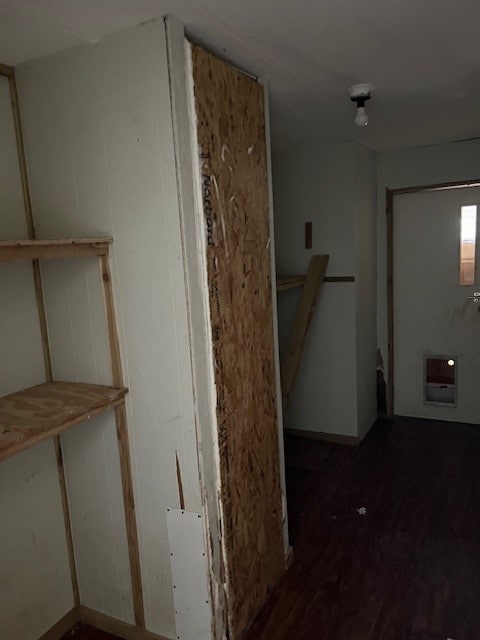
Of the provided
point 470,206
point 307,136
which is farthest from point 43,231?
point 470,206

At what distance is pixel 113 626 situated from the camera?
195cm

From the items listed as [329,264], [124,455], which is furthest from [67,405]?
[329,264]

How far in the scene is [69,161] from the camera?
Answer: 169 cm

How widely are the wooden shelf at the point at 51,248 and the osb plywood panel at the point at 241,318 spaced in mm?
384

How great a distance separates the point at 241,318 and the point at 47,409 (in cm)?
77

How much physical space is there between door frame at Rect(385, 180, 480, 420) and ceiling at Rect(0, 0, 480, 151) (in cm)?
110

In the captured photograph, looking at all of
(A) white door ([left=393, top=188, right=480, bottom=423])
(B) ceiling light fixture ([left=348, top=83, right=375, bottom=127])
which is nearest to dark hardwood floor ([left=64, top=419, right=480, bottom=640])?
(A) white door ([left=393, top=188, right=480, bottom=423])

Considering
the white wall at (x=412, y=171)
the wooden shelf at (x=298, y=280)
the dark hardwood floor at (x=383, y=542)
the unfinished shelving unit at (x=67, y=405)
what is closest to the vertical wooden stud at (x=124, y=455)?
the unfinished shelving unit at (x=67, y=405)

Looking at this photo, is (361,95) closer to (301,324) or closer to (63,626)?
(301,324)

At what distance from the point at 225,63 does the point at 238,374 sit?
3.79ft

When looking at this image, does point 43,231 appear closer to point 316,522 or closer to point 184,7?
point 184,7

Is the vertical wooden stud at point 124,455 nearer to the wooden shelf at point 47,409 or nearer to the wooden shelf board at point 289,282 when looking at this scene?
the wooden shelf at point 47,409

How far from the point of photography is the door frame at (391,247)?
3.57 metres

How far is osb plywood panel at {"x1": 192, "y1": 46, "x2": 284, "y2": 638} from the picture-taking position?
5.46 feet
